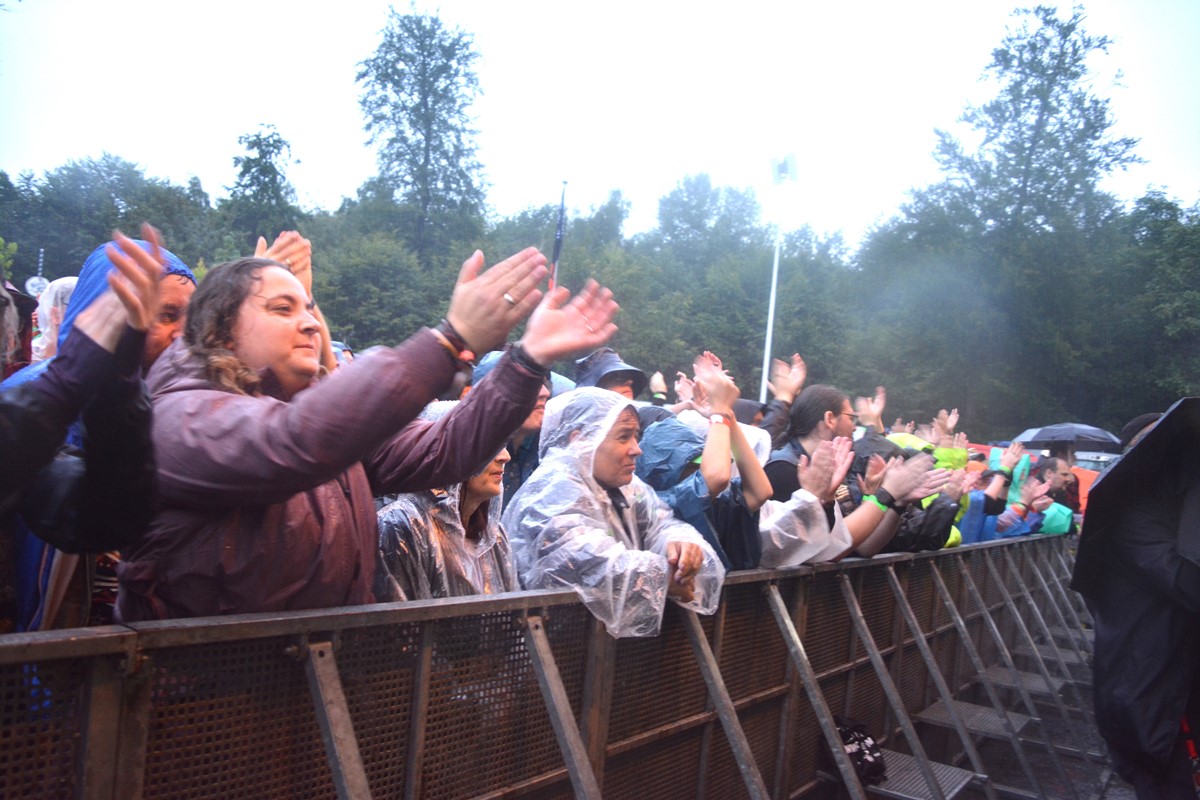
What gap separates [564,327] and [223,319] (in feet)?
2.63

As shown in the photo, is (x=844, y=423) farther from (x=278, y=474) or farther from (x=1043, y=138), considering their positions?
(x=1043, y=138)

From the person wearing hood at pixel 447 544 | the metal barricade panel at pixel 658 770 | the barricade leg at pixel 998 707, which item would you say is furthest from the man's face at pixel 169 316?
the barricade leg at pixel 998 707

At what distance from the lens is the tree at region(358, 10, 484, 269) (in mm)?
43688

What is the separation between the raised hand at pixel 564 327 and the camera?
2180 millimetres

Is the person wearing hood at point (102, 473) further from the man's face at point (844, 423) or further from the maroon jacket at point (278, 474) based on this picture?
the man's face at point (844, 423)

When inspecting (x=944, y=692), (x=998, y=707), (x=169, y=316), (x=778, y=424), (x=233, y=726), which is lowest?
(x=998, y=707)

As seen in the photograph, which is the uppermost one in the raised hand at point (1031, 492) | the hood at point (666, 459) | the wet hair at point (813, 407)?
the wet hair at point (813, 407)

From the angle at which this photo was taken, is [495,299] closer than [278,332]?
Yes

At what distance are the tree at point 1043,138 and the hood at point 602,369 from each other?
34.7 meters

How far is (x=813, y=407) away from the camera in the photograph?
568cm

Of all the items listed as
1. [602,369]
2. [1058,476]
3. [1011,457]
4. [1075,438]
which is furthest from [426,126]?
[602,369]

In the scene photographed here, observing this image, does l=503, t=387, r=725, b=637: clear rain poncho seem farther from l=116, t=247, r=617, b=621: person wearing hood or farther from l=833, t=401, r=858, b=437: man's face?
l=833, t=401, r=858, b=437: man's face

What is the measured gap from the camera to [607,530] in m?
3.67

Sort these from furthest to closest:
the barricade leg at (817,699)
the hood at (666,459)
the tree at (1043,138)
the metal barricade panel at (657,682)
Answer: the tree at (1043,138)
the hood at (666,459)
the barricade leg at (817,699)
the metal barricade panel at (657,682)
